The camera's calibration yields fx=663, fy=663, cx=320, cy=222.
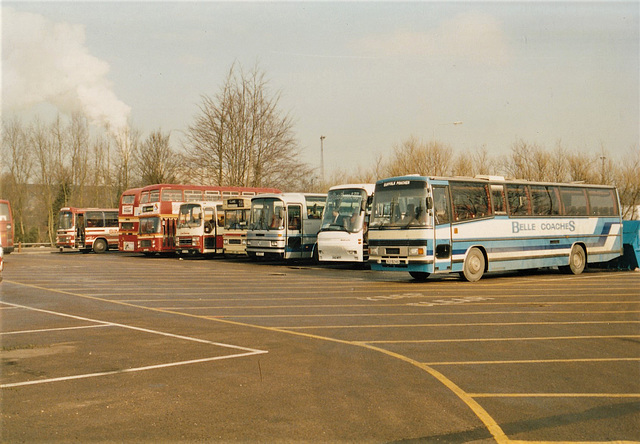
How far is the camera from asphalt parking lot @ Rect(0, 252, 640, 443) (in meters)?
5.46

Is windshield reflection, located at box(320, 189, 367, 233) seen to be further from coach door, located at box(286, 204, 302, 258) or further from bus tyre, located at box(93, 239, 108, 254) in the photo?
bus tyre, located at box(93, 239, 108, 254)

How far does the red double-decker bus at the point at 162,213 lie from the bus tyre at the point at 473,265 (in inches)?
757

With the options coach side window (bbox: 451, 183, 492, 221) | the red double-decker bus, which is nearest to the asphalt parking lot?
coach side window (bbox: 451, 183, 492, 221)

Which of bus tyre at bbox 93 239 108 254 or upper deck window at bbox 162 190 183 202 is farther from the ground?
upper deck window at bbox 162 190 183 202

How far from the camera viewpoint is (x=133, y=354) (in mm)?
8570

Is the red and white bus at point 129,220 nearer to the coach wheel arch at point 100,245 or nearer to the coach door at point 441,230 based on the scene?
the coach wheel arch at point 100,245

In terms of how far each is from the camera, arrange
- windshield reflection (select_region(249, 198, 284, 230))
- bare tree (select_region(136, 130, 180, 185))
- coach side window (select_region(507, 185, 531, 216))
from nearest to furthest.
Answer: coach side window (select_region(507, 185, 531, 216))
windshield reflection (select_region(249, 198, 284, 230))
bare tree (select_region(136, 130, 180, 185))

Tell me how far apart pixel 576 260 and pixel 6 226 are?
1147 inches

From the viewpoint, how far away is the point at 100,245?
47531 millimetres

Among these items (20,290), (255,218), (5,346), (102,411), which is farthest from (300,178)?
(102,411)

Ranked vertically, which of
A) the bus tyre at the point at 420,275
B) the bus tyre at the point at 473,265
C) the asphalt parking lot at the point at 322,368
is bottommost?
the asphalt parking lot at the point at 322,368

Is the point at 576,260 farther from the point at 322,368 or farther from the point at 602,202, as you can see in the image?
the point at 322,368

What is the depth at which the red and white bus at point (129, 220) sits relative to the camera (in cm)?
3909

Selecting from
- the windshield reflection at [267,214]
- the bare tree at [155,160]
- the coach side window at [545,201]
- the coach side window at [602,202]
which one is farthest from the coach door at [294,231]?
the bare tree at [155,160]
